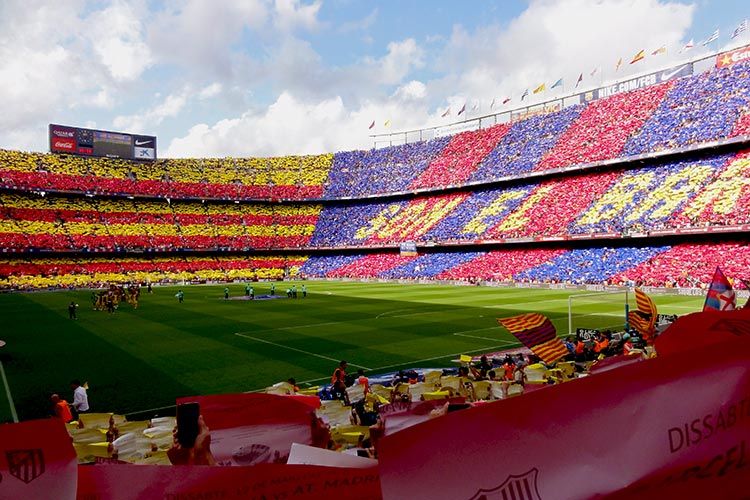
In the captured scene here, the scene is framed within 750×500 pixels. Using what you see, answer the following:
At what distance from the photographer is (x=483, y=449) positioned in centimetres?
192

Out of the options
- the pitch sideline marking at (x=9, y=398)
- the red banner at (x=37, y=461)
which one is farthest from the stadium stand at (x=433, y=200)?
the red banner at (x=37, y=461)

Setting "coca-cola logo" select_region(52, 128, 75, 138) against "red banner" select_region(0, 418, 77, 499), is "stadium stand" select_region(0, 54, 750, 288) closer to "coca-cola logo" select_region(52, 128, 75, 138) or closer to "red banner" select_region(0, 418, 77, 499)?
"coca-cola logo" select_region(52, 128, 75, 138)

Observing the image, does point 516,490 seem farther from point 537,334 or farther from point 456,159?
point 456,159

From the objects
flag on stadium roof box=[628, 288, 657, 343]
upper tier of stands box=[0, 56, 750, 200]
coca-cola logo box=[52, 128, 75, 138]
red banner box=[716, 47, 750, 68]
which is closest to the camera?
flag on stadium roof box=[628, 288, 657, 343]

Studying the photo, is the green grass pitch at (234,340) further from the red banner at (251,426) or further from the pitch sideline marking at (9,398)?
the red banner at (251,426)

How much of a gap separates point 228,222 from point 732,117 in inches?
2601

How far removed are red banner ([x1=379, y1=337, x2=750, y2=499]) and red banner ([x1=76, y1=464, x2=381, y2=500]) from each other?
414 millimetres

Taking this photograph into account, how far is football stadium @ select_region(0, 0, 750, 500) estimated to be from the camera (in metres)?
2.09

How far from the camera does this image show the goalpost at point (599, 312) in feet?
91.9

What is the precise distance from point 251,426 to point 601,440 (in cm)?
225

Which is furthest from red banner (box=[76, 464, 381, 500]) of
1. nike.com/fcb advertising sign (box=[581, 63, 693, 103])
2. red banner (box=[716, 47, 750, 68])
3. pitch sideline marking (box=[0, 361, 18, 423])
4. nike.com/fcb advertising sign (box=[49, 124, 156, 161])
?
nike.com/fcb advertising sign (box=[49, 124, 156, 161])

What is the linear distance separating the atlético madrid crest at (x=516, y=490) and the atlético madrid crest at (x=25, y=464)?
1715 mm

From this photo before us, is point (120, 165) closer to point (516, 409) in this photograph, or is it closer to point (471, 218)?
point (471, 218)

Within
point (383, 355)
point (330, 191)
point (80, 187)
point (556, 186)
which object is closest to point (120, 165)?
point (80, 187)
